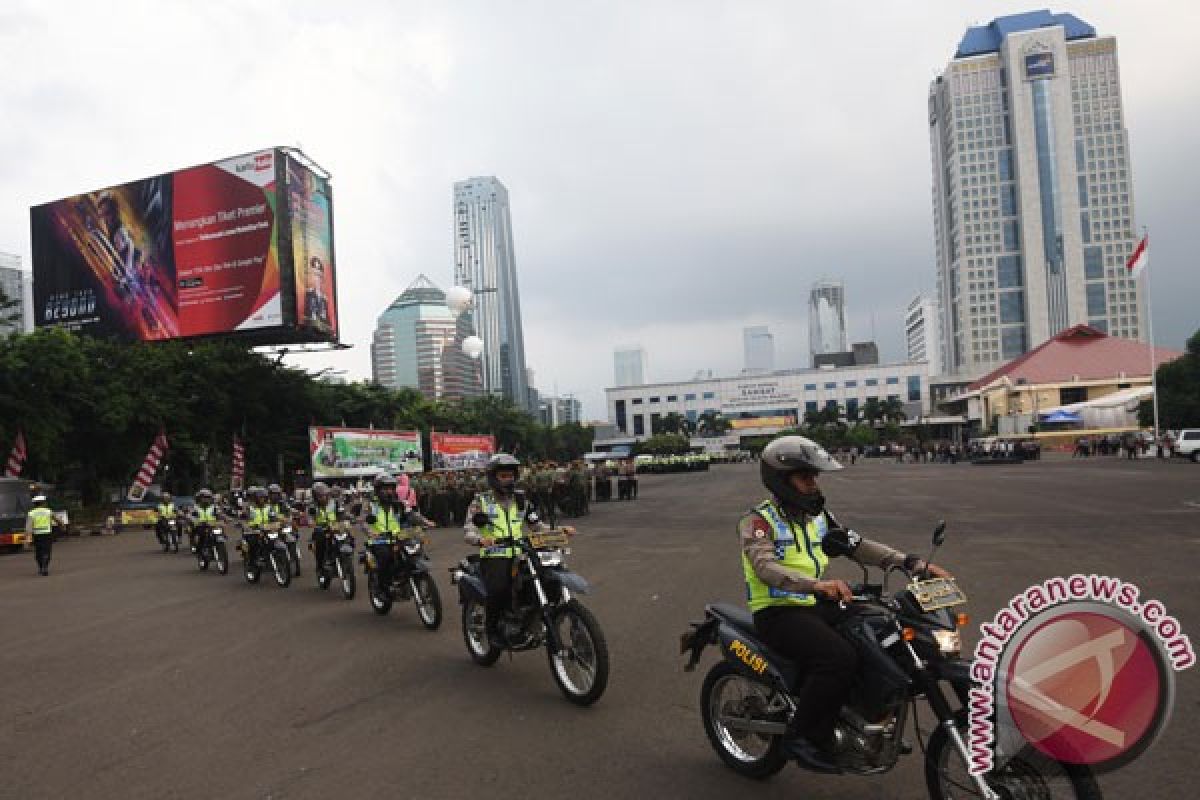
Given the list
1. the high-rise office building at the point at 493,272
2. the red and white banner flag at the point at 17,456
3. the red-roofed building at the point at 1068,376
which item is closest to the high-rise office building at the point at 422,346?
the high-rise office building at the point at 493,272

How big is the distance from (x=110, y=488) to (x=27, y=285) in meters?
57.9

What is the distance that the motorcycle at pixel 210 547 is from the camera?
50.8ft

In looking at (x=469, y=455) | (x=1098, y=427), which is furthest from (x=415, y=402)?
(x=1098, y=427)

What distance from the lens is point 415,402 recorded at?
71375 mm

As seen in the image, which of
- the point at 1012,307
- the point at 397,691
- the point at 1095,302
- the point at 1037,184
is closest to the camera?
the point at 397,691

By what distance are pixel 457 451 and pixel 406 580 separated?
38904mm

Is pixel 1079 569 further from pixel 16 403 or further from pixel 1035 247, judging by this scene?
pixel 1035 247

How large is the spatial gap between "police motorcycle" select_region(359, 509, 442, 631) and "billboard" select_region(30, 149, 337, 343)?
32.2 m

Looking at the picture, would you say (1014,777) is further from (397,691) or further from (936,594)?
(397,691)

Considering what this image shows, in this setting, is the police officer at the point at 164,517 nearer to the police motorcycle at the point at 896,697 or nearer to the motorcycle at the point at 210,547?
the motorcycle at the point at 210,547

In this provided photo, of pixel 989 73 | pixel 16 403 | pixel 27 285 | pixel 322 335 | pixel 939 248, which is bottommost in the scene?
pixel 16 403

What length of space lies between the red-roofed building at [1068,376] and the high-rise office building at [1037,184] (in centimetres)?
4451

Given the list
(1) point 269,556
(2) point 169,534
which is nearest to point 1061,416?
(2) point 169,534

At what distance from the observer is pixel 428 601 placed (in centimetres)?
880
